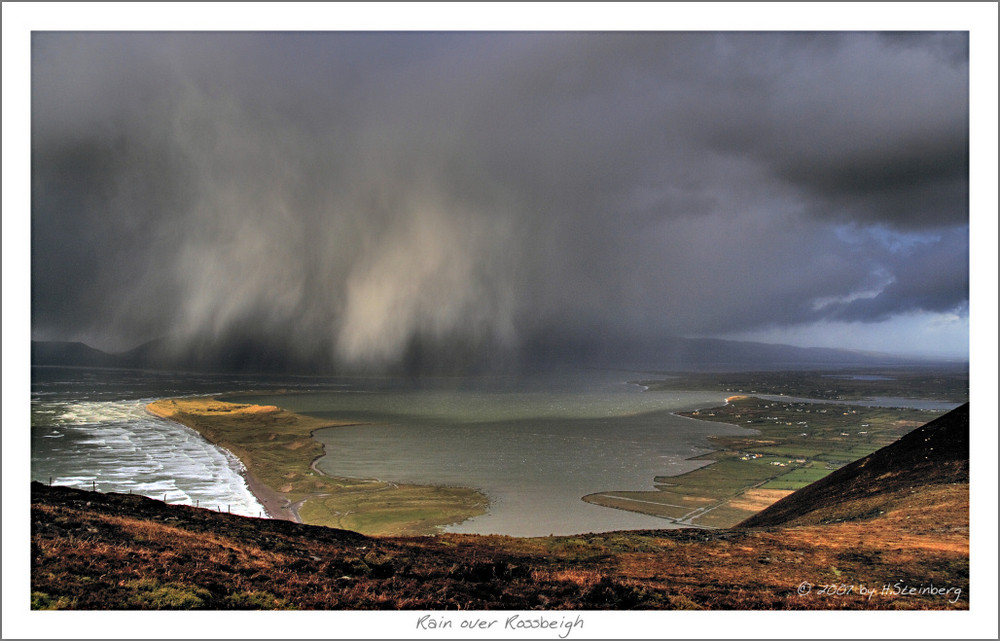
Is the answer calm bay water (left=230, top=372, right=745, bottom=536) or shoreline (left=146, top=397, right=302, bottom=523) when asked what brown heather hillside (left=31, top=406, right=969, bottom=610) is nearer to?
shoreline (left=146, top=397, right=302, bottom=523)

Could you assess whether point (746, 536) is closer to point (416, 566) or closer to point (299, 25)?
point (416, 566)

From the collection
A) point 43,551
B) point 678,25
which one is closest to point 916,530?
point 678,25

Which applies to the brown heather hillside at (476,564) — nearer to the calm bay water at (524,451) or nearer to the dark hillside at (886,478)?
the dark hillside at (886,478)

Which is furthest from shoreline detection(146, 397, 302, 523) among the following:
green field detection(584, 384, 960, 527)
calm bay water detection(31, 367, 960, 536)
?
green field detection(584, 384, 960, 527)

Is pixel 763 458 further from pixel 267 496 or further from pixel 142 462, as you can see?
pixel 142 462

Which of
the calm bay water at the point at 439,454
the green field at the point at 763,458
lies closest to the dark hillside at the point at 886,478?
the green field at the point at 763,458

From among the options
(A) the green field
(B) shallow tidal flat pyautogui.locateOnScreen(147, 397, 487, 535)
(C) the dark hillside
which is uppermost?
(C) the dark hillside

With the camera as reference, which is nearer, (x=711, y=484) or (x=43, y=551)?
(x=43, y=551)
